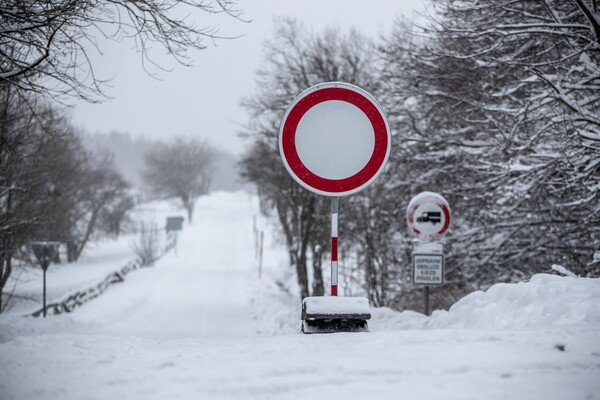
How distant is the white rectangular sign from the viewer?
266 inches

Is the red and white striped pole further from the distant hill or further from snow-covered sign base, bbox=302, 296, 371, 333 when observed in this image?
the distant hill

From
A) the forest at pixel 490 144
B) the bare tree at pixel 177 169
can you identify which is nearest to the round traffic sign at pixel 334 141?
the forest at pixel 490 144

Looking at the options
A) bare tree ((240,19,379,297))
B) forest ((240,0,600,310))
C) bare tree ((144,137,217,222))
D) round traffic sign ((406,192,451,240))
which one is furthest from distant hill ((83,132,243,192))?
round traffic sign ((406,192,451,240))

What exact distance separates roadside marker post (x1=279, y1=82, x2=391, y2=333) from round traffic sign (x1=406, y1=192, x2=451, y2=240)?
360cm

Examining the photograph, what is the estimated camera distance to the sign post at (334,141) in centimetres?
340

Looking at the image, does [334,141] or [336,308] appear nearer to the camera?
[336,308]

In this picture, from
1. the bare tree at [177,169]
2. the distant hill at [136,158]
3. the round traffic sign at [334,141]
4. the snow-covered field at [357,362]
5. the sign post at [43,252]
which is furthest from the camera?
the distant hill at [136,158]

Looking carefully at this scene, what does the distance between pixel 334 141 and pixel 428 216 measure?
377cm

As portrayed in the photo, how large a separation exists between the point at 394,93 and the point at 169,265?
87.0 ft

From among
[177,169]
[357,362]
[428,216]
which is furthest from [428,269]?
[177,169]

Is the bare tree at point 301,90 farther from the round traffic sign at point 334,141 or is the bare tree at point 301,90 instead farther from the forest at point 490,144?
the round traffic sign at point 334,141

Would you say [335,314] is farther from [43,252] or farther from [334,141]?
[43,252]

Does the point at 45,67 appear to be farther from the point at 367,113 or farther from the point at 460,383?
the point at 460,383

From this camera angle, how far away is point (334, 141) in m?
3.42
